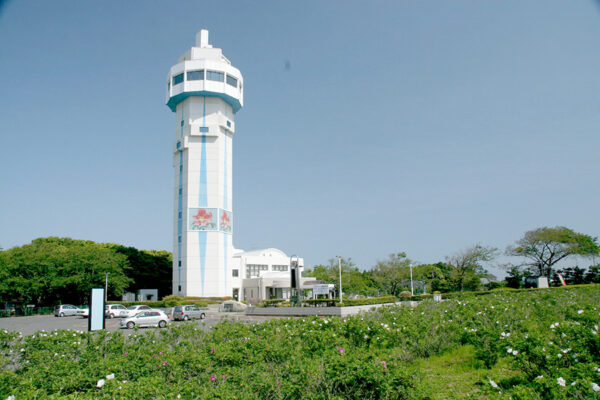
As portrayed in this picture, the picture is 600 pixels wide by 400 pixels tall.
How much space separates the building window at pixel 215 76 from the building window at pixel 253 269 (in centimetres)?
2828

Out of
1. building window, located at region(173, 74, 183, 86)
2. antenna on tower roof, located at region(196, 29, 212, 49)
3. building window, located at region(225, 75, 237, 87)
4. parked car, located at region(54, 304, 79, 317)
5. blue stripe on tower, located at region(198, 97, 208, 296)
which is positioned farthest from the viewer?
antenna on tower roof, located at region(196, 29, 212, 49)

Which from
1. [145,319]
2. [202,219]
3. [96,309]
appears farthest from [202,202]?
[96,309]

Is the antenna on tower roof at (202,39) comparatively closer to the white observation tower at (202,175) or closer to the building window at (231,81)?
the white observation tower at (202,175)

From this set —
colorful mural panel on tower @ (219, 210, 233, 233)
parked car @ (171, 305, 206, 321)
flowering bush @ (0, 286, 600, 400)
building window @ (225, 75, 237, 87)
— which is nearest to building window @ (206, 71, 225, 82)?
building window @ (225, 75, 237, 87)

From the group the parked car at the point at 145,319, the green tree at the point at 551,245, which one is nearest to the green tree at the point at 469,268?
the green tree at the point at 551,245

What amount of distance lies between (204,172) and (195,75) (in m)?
13.5

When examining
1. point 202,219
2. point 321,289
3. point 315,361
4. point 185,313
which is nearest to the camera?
point 315,361

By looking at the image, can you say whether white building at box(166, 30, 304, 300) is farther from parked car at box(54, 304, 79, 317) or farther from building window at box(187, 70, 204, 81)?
parked car at box(54, 304, 79, 317)

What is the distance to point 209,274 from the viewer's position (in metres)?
54.2

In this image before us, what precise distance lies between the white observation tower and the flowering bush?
44.3 meters

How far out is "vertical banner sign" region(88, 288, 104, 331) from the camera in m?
14.6

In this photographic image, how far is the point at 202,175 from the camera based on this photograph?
55156 millimetres

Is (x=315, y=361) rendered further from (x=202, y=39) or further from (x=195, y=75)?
(x=202, y=39)

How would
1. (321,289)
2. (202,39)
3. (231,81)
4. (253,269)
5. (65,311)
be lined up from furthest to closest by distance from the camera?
(253,269) → (202,39) → (231,81) → (65,311) → (321,289)
